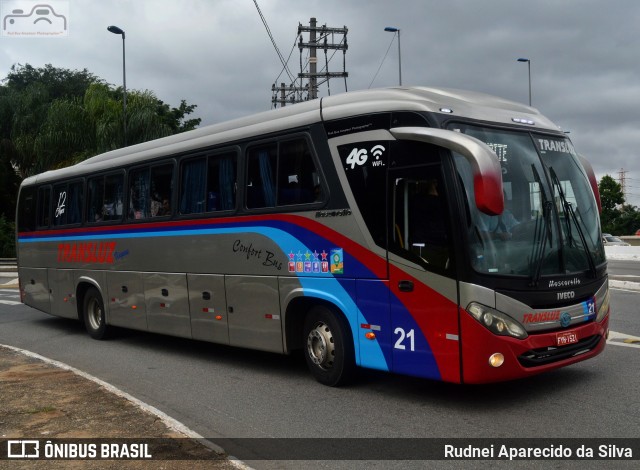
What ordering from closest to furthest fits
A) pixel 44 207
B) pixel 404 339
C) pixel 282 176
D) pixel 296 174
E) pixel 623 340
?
pixel 404 339, pixel 296 174, pixel 282 176, pixel 623 340, pixel 44 207

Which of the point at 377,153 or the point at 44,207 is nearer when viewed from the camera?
the point at 377,153

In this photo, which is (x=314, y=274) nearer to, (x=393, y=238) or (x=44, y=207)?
(x=393, y=238)

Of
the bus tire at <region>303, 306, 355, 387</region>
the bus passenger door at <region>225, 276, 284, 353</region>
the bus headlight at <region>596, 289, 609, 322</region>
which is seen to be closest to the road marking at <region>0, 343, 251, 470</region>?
the bus passenger door at <region>225, 276, 284, 353</region>

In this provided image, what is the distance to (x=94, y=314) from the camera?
533 inches

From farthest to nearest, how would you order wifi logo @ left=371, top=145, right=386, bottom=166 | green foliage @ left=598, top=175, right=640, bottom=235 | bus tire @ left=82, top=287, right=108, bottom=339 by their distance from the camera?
green foliage @ left=598, top=175, right=640, bottom=235, bus tire @ left=82, top=287, right=108, bottom=339, wifi logo @ left=371, top=145, right=386, bottom=166

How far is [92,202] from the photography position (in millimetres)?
13227

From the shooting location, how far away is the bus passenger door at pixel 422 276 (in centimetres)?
677

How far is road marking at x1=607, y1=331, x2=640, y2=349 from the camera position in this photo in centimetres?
998

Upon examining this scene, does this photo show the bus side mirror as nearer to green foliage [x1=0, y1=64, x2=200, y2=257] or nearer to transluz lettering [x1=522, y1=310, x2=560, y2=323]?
transluz lettering [x1=522, y1=310, x2=560, y2=323]

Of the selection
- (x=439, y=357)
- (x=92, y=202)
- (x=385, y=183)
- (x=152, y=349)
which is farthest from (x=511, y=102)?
(x=92, y=202)

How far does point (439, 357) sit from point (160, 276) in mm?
5706

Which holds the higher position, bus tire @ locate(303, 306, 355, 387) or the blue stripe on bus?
the blue stripe on bus

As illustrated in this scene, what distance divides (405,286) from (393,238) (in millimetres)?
516

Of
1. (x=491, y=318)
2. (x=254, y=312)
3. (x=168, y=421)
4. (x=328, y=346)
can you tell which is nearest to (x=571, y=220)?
(x=491, y=318)
